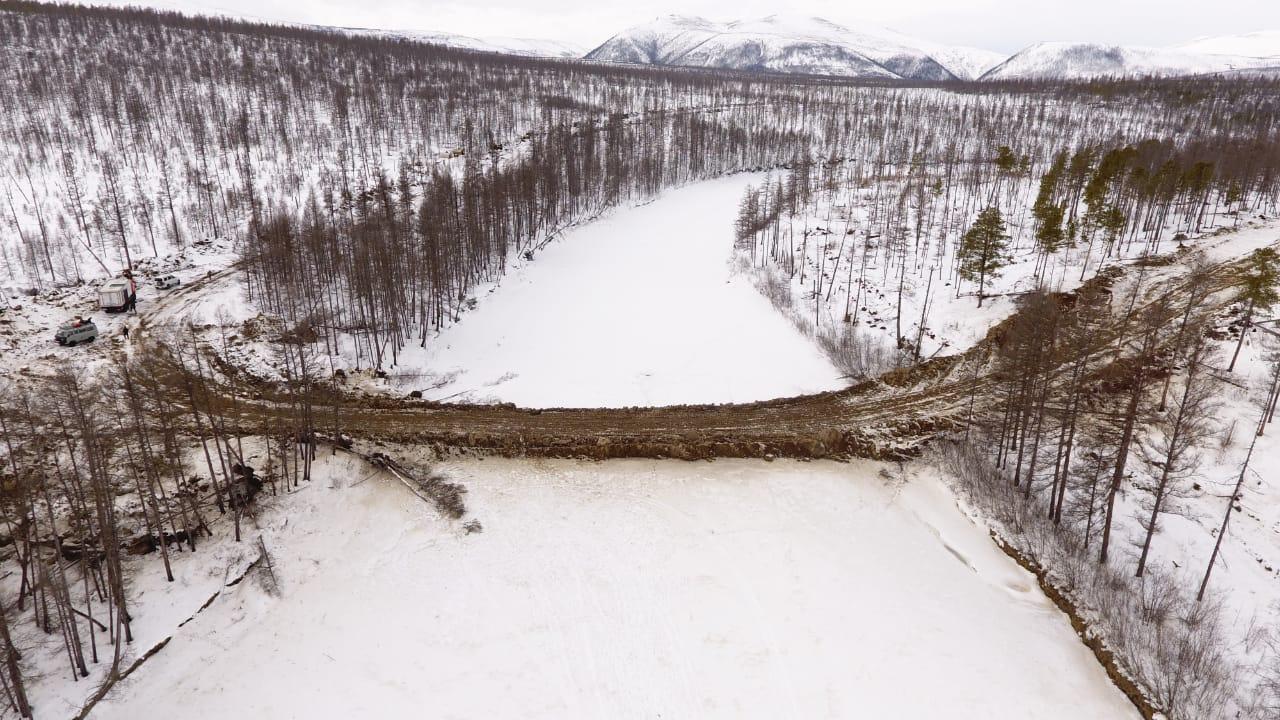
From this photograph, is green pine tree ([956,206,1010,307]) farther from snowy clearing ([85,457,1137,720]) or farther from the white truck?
the white truck

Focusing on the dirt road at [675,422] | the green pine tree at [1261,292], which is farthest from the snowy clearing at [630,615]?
the green pine tree at [1261,292]

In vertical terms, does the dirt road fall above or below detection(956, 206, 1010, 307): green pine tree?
below

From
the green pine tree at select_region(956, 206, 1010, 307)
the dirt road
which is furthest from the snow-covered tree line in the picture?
the dirt road

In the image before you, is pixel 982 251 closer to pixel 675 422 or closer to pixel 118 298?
pixel 675 422

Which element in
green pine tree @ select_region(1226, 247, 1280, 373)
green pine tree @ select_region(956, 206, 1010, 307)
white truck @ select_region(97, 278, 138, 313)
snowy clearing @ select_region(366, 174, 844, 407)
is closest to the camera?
green pine tree @ select_region(1226, 247, 1280, 373)

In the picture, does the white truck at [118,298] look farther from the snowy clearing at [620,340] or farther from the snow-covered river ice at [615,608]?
the snow-covered river ice at [615,608]

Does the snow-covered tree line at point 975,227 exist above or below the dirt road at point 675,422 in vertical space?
above

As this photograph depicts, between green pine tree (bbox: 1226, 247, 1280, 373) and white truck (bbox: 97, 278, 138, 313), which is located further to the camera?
white truck (bbox: 97, 278, 138, 313)

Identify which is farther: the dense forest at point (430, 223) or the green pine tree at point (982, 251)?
the green pine tree at point (982, 251)
